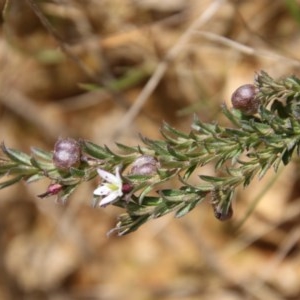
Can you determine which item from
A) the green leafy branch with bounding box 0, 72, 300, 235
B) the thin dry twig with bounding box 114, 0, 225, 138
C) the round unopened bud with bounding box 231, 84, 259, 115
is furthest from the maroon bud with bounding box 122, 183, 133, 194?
the thin dry twig with bounding box 114, 0, 225, 138

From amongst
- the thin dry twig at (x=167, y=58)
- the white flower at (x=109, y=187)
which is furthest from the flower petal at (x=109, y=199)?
the thin dry twig at (x=167, y=58)

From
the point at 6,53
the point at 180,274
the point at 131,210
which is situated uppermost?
the point at 131,210

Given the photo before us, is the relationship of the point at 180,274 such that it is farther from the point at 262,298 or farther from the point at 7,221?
the point at 7,221

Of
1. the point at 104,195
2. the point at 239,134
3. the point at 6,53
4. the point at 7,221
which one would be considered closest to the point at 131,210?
the point at 104,195

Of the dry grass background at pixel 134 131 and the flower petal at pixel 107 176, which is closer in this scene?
the flower petal at pixel 107 176

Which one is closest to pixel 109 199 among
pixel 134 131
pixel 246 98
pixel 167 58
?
pixel 246 98

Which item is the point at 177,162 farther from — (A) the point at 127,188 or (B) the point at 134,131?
(B) the point at 134,131

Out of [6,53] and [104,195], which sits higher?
[104,195]

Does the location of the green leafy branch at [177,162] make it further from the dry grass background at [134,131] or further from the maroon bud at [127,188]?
the dry grass background at [134,131]
